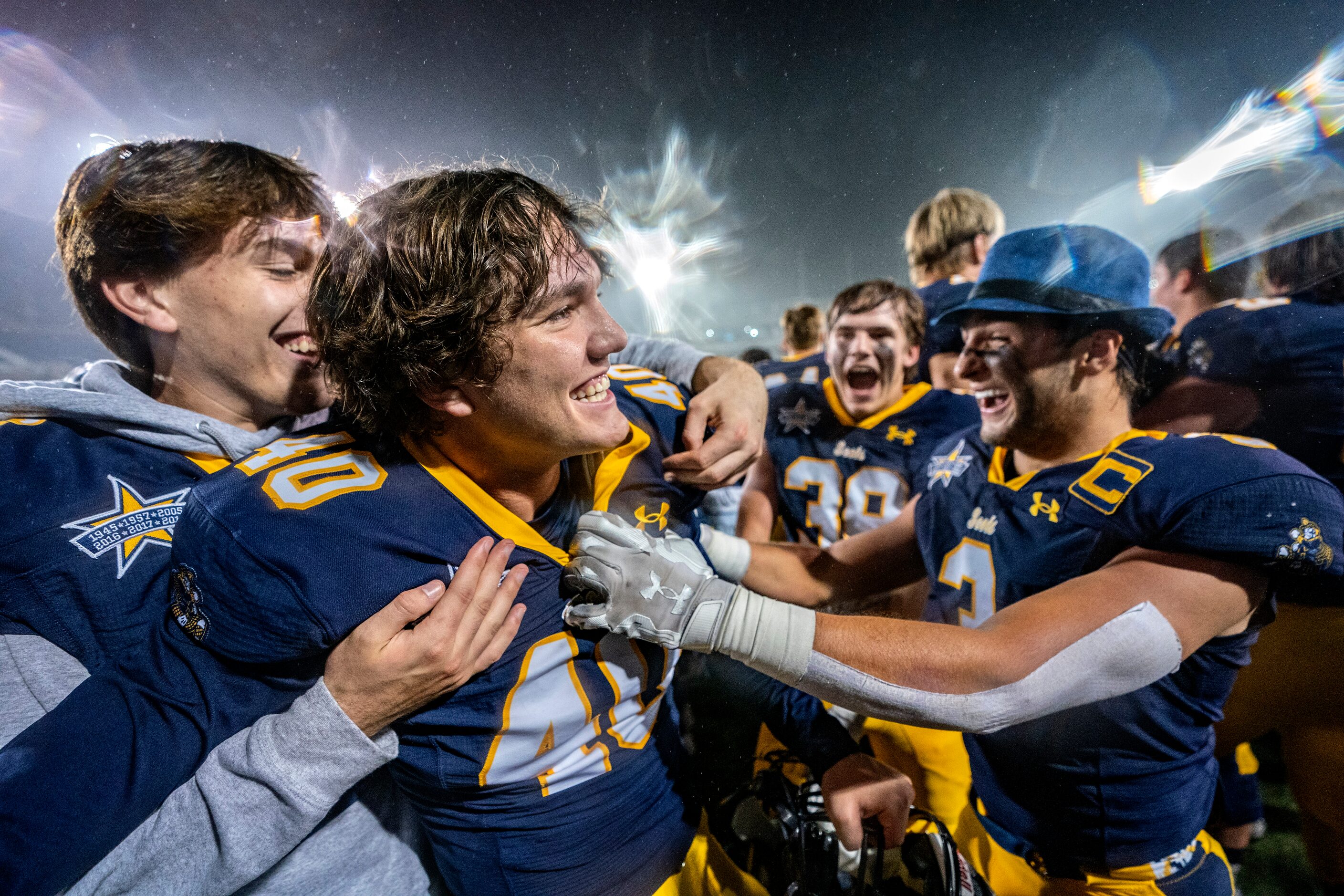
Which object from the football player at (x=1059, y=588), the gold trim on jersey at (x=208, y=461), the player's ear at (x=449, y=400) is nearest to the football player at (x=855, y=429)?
the football player at (x=1059, y=588)

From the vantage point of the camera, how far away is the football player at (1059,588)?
95 cm

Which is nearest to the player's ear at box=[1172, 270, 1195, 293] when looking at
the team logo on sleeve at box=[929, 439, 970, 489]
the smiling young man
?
the team logo on sleeve at box=[929, 439, 970, 489]

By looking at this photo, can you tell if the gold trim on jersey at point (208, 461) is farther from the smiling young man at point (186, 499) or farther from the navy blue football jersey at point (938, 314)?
the navy blue football jersey at point (938, 314)

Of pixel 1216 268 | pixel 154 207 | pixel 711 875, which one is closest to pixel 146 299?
pixel 154 207

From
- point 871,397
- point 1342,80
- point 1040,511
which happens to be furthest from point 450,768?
point 1342,80

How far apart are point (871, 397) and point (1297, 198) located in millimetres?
1384

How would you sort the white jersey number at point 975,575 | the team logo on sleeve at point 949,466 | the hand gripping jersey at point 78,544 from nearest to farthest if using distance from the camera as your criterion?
1. the hand gripping jersey at point 78,544
2. the white jersey number at point 975,575
3. the team logo on sleeve at point 949,466

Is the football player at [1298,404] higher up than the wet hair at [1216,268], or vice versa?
the wet hair at [1216,268]

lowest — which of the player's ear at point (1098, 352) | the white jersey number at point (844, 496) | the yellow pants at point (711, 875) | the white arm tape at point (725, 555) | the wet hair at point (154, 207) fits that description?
the yellow pants at point (711, 875)

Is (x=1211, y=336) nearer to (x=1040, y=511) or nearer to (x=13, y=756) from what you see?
(x=1040, y=511)

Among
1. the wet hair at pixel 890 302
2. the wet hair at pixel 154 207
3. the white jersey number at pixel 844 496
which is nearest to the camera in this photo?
the wet hair at pixel 154 207

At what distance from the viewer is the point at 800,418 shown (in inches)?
98.3

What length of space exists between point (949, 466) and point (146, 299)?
2227 millimetres

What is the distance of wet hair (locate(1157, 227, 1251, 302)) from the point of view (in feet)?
5.19
